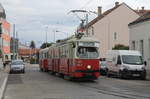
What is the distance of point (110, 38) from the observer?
74250 mm

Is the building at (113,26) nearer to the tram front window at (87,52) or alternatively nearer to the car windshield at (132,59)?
the car windshield at (132,59)

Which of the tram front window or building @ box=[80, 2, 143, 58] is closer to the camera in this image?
the tram front window

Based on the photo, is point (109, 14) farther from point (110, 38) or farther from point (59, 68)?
point (59, 68)

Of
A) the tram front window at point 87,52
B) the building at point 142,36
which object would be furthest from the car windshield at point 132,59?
the building at point 142,36

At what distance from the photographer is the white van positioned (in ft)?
106

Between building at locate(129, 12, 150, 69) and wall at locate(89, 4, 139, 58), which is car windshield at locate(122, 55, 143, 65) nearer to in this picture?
building at locate(129, 12, 150, 69)

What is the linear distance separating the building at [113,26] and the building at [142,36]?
1008 inches

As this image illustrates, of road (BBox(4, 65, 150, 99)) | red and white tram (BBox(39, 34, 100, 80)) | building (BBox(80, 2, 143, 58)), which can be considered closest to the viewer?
road (BBox(4, 65, 150, 99))

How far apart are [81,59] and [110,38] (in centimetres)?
4742

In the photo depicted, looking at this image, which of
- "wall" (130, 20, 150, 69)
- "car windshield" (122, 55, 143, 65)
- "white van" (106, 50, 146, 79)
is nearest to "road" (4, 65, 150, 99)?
"white van" (106, 50, 146, 79)

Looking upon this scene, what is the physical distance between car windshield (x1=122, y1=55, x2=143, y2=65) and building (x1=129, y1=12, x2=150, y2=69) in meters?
8.40

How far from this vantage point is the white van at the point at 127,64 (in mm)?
32281

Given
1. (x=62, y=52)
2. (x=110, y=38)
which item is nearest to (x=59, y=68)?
(x=62, y=52)

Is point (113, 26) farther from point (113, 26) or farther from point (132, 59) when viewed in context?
point (132, 59)
